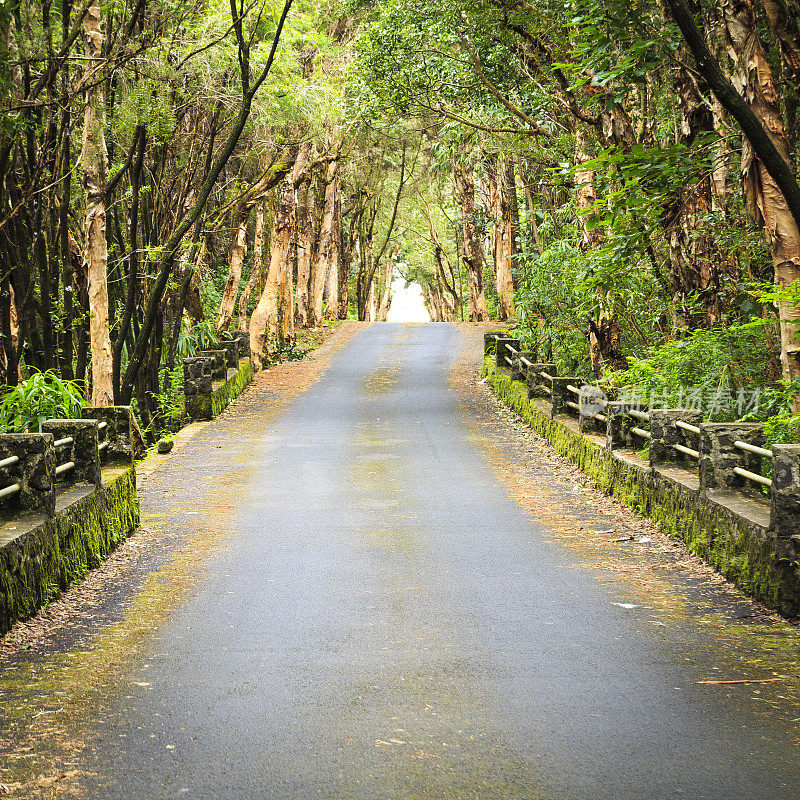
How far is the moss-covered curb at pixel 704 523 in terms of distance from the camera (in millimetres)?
7383

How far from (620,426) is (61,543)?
747 cm

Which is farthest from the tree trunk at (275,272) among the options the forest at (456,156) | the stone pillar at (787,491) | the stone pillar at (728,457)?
the stone pillar at (787,491)

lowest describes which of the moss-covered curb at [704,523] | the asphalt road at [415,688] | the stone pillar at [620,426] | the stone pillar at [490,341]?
the asphalt road at [415,688]

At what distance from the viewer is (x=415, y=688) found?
19.4ft

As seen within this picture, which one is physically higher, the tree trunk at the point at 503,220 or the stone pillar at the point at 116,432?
the tree trunk at the point at 503,220

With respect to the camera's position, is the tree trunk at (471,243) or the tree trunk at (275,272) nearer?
the tree trunk at (275,272)

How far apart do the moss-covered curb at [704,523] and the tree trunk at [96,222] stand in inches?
323

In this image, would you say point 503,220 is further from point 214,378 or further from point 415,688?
point 415,688

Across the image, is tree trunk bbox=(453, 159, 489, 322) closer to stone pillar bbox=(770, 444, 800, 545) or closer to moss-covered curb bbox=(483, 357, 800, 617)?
moss-covered curb bbox=(483, 357, 800, 617)

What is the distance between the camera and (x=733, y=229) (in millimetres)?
12609

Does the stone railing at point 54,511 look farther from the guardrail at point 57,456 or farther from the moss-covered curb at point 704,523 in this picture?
the moss-covered curb at point 704,523

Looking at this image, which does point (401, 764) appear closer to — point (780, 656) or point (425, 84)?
point (780, 656)

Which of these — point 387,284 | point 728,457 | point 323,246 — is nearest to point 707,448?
point 728,457

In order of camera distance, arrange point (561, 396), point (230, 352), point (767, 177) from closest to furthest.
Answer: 1. point (767, 177)
2. point (561, 396)
3. point (230, 352)
